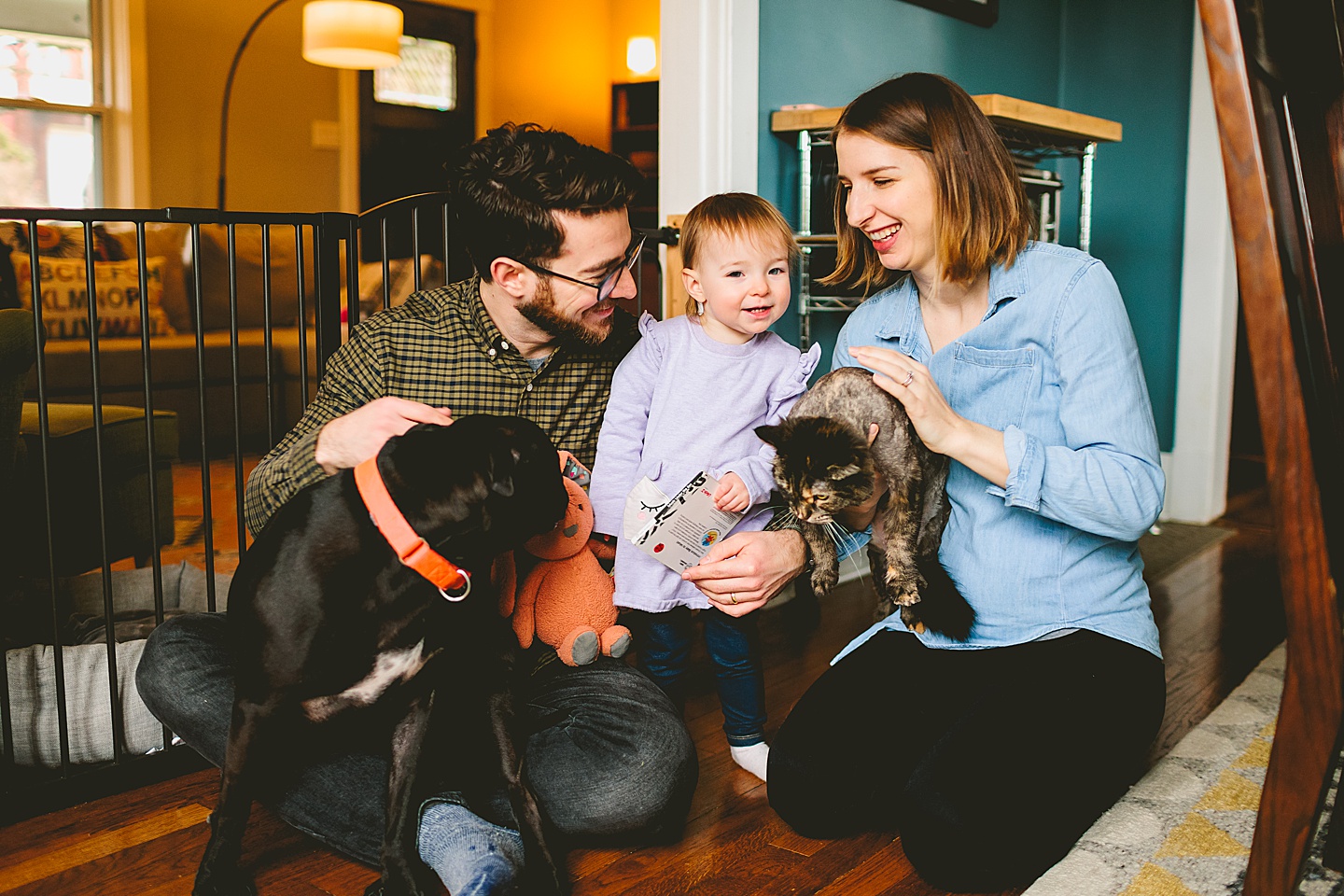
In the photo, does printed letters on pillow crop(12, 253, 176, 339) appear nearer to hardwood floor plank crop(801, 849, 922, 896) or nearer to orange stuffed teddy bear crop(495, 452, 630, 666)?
orange stuffed teddy bear crop(495, 452, 630, 666)

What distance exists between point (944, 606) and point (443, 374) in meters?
0.87

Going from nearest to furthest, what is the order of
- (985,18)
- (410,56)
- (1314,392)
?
(1314,392) < (985,18) < (410,56)

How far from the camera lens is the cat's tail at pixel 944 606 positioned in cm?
161

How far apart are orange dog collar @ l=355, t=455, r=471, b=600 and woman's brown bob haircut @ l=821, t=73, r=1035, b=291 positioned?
0.85 metres

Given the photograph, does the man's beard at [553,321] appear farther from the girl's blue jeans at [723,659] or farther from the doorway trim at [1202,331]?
the doorway trim at [1202,331]

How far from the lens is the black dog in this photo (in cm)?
133

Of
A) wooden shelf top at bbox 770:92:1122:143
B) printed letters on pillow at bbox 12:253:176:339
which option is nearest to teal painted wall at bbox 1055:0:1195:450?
wooden shelf top at bbox 770:92:1122:143

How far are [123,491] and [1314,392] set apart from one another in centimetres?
287

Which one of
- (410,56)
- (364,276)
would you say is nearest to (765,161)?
(364,276)

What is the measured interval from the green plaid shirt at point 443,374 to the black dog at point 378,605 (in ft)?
0.89

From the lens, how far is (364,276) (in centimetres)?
570

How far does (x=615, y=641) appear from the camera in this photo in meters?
1.74

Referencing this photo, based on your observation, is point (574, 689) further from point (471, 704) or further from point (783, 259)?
point (783, 259)

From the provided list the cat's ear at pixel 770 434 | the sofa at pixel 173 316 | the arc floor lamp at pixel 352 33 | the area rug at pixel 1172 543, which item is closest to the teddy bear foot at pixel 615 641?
the cat's ear at pixel 770 434
